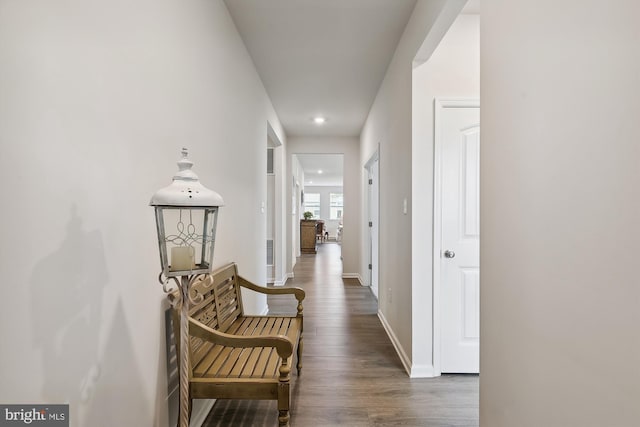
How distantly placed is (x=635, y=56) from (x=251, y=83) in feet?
9.51

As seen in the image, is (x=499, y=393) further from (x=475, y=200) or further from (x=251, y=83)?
(x=251, y=83)

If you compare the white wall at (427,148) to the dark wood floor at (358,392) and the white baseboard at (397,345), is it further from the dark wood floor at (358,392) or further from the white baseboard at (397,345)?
the dark wood floor at (358,392)

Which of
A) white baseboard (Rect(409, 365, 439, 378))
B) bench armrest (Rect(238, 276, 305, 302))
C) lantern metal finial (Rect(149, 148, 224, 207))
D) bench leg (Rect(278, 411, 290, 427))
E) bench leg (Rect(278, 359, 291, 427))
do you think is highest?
lantern metal finial (Rect(149, 148, 224, 207))

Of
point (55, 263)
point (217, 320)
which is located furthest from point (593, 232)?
point (217, 320)

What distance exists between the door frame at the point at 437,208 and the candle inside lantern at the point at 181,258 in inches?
70.7

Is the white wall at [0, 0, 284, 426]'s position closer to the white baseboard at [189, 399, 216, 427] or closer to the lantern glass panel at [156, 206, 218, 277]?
the lantern glass panel at [156, 206, 218, 277]

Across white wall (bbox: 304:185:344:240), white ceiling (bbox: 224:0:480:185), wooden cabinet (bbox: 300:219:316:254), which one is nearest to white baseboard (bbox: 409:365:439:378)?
white ceiling (bbox: 224:0:480:185)

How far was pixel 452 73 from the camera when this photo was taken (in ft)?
7.65

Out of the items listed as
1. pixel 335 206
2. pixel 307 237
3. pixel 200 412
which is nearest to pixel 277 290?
pixel 200 412

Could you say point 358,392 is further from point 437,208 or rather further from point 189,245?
point 189,245

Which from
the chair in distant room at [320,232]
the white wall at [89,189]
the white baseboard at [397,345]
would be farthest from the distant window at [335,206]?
the white wall at [89,189]

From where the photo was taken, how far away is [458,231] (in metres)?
2.36

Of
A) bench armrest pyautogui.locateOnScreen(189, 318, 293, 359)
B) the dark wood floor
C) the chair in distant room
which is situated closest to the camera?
bench armrest pyautogui.locateOnScreen(189, 318, 293, 359)

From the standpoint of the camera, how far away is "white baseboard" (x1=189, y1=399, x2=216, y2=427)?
1.69 m
